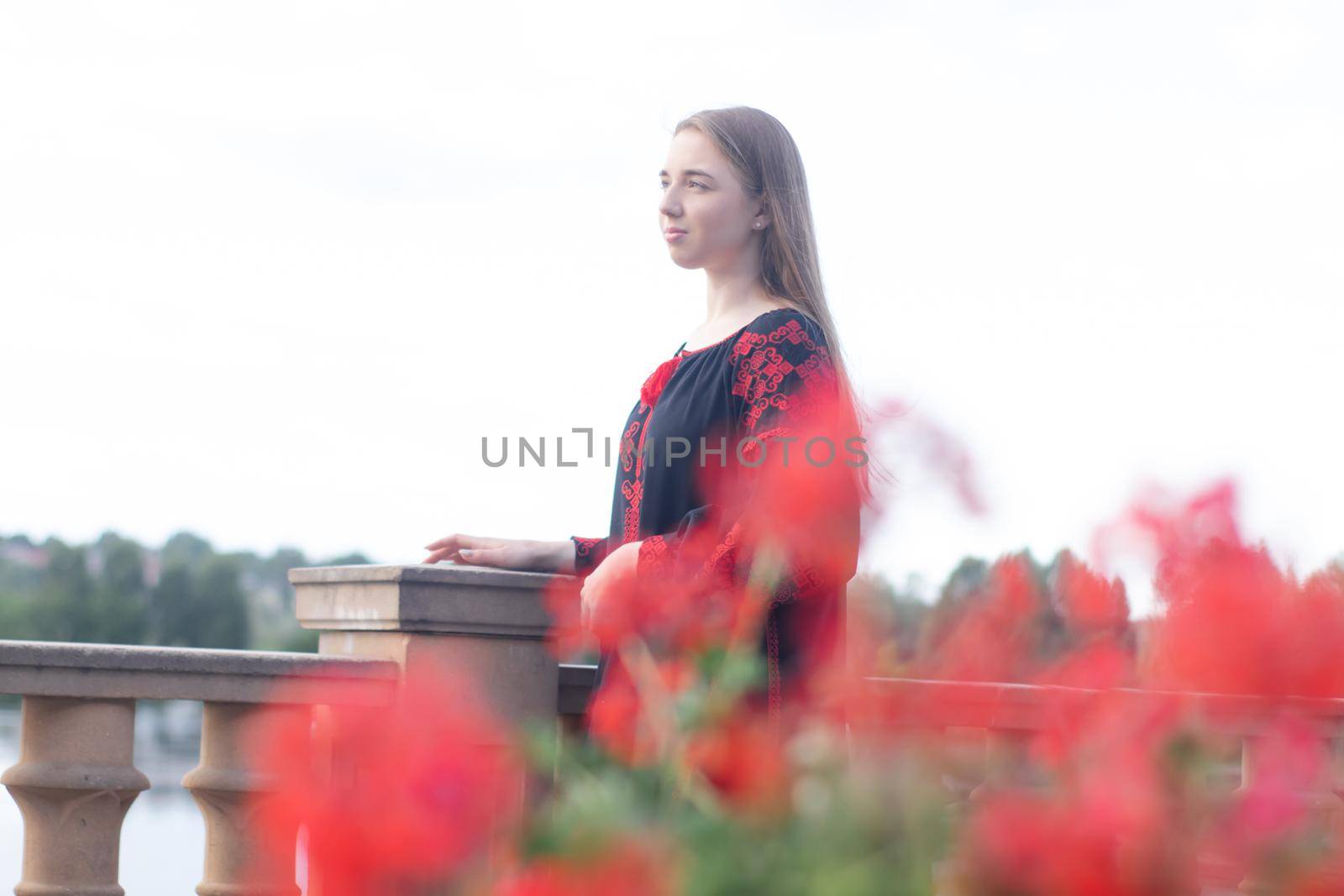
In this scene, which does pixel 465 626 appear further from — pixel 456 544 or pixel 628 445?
pixel 628 445

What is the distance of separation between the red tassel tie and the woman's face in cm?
20

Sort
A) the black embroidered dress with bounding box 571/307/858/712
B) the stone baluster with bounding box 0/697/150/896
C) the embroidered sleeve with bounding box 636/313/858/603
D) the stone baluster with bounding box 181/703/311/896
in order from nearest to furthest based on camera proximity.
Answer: the embroidered sleeve with bounding box 636/313/858/603, the black embroidered dress with bounding box 571/307/858/712, the stone baluster with bounding box 0/697/150/896, the stone baluster with bounding box 181/703/311/896

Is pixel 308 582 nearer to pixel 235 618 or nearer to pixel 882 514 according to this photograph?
pixel 882 514

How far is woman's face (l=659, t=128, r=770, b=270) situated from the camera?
8.74 feet

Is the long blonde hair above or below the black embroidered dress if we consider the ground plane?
above

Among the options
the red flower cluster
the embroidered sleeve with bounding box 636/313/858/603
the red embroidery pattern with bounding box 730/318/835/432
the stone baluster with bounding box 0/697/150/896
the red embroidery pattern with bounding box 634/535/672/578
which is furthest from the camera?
the stone baluster with bounding box 0/697/150/896

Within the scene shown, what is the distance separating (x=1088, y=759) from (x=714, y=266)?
6.70ft

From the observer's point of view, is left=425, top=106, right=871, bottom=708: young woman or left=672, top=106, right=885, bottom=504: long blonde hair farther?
left=672, top=106, right=885, bottom=504: long blonde hair

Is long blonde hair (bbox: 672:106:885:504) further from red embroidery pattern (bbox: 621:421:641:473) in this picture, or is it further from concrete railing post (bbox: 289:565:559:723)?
concrete railing post (bbox: 289:565:559:723)

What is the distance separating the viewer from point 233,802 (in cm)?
301

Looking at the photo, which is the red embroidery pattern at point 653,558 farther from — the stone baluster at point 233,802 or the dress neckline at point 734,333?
the stone baluster at point 233,802

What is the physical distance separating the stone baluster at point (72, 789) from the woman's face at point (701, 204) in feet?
4.71

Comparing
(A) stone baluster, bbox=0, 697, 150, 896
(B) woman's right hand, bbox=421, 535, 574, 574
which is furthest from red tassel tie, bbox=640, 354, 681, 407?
(A) stone baluster, bbox=0, 697, 150, 896

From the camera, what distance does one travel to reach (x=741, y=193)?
2.69m
